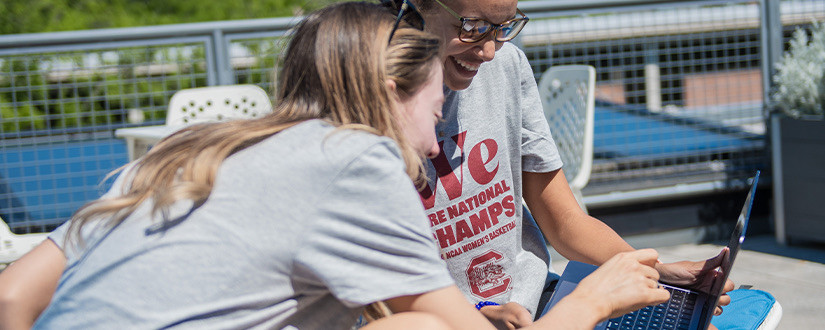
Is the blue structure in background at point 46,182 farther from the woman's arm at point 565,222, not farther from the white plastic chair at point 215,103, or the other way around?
the woman's arm at point 565,222

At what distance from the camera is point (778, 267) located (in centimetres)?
400

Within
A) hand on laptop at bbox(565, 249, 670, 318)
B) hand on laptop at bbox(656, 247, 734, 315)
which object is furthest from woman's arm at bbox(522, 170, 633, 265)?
hand on laptop at bbox(565, 249, 670, 318)

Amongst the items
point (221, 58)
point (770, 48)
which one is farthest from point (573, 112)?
point (221, 58)

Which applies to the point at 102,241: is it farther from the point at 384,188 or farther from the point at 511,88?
the point at 511,88

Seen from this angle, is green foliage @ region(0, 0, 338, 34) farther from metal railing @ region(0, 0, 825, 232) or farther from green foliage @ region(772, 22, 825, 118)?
green foliage @ region(772, 22, 825, 118)

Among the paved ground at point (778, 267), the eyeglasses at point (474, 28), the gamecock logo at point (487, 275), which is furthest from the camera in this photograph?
the paved ground at point (778, 267)

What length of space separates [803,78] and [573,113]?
1.32 metres

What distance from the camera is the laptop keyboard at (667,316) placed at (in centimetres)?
157

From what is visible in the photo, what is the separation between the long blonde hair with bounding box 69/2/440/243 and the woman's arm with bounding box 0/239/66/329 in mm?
92

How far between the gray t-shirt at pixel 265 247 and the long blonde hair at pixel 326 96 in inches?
2.3

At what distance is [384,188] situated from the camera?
1.10 metres

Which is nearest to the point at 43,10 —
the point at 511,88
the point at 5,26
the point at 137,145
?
the point at 5,26

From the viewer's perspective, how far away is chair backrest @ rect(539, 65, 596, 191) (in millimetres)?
3555

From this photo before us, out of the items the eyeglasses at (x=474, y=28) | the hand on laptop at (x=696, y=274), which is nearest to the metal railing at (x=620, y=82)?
the eyeglasses at (x=474, y=28)
